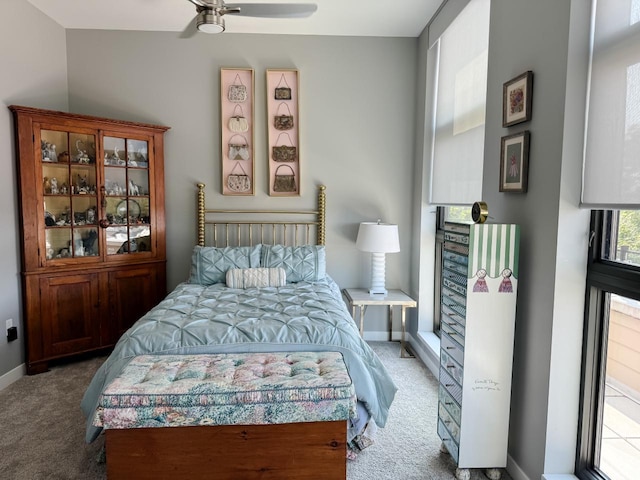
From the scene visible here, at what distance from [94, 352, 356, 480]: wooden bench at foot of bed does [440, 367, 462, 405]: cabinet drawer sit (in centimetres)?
Result: 58

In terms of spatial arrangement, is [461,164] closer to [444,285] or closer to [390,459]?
[444,285]

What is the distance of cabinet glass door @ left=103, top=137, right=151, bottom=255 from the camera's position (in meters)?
3.61

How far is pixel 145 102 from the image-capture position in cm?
389

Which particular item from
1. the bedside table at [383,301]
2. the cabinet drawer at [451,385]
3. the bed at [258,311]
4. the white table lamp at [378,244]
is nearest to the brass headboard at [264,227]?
the bed at [258,311]

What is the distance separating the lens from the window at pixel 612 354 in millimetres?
1621

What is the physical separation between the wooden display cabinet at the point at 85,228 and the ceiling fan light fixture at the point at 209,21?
1507 mm

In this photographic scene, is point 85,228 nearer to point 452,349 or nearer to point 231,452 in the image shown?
point 231,452

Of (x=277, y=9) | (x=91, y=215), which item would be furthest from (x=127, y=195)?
(x=277, y=9)

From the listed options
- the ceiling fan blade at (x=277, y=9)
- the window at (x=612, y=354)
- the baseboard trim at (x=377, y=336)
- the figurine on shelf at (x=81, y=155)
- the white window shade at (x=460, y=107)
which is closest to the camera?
the window at (x=612, y=354)

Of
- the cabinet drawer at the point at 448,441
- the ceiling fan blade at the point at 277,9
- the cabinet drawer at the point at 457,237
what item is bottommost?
the cabinet drawer at the point at 448,441

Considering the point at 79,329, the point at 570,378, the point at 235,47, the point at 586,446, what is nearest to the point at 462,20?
the point at 235,47

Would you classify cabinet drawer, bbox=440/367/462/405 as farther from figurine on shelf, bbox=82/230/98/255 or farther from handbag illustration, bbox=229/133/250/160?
figurine on shelf, bbox=82/230/98/255

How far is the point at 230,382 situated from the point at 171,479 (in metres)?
0.47

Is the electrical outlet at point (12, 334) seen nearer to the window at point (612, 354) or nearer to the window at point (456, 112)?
the window at point (456, 112)
